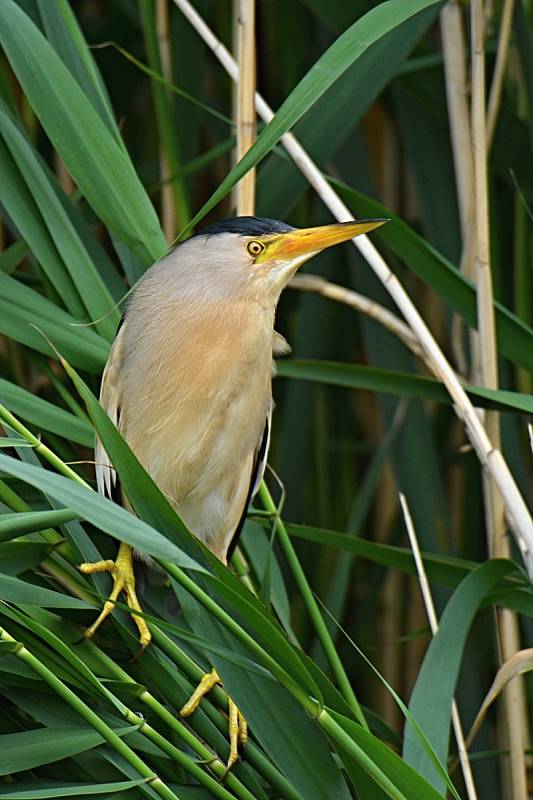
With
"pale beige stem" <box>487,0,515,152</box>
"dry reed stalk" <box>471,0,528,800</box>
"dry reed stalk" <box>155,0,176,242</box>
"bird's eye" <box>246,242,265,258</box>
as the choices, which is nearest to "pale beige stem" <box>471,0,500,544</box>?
"dry reed stalk" <box>471,0,528,800</box>

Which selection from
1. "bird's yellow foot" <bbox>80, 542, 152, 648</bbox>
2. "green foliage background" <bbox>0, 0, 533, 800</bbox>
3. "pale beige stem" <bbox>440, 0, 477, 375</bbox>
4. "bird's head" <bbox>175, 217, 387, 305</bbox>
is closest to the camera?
"green foliage background" <bbox>0, 0, 533, 800</bbox>

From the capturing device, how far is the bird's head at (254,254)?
1.13 m

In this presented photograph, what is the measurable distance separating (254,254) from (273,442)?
29.9 inches

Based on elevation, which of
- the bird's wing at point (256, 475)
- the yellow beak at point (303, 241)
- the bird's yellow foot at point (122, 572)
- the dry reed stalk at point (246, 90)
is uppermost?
the dry reed stalk at point (246, 90)

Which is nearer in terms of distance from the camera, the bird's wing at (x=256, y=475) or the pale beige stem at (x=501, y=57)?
the bird's wing at (x=256, y=475)

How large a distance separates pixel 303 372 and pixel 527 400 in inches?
10.1

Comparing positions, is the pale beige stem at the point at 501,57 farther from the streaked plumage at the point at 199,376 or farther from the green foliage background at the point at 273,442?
the streaked plumage at the point at 199,376

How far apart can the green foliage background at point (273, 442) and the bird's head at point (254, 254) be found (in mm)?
71

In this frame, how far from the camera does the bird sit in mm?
1155

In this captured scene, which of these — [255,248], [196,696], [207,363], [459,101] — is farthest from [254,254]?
[196,696]

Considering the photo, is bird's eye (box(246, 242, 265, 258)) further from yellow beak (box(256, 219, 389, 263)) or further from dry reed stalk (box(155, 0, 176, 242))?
dry reed stalk (box(155, 0, 176, 242))

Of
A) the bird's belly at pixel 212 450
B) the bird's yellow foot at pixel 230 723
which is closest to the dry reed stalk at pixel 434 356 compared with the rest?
the bird's belly at pixel 212 450

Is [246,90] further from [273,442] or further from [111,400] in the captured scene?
[273,442]

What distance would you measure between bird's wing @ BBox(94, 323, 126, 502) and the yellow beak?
0.18 m
